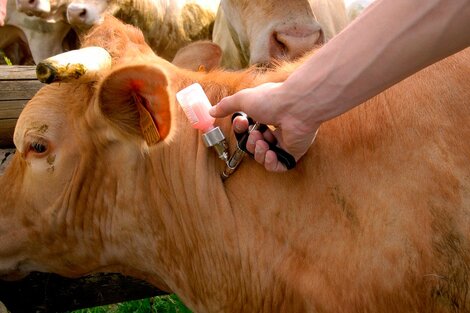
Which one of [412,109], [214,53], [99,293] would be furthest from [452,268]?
[99,293]

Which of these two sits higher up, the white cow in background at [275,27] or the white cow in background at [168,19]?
the white cow in background at [275,27]

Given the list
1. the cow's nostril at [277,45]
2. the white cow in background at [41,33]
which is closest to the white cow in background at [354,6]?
the cow's nostril at [277,45]

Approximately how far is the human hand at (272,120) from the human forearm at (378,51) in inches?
1.6

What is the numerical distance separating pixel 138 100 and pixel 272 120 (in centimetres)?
59

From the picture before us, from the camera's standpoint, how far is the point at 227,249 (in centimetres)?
241

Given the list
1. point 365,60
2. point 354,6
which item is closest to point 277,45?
point 354,6

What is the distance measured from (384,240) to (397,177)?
0.20 m

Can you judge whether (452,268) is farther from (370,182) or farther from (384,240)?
(370,182)

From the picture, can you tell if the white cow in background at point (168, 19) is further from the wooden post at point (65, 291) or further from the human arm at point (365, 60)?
the human arm at point (365, 60)

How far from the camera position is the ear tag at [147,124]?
7.41ft

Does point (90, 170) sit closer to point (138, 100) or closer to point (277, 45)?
point (138, 100)

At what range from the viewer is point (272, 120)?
188 centimetres

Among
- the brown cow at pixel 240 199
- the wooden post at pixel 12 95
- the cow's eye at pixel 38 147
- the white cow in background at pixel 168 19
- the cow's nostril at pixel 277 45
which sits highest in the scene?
the cow's eye at pixel 38 147

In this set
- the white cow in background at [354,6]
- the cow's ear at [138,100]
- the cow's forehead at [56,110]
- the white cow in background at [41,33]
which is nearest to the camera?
the cow's ear at [138,100]
